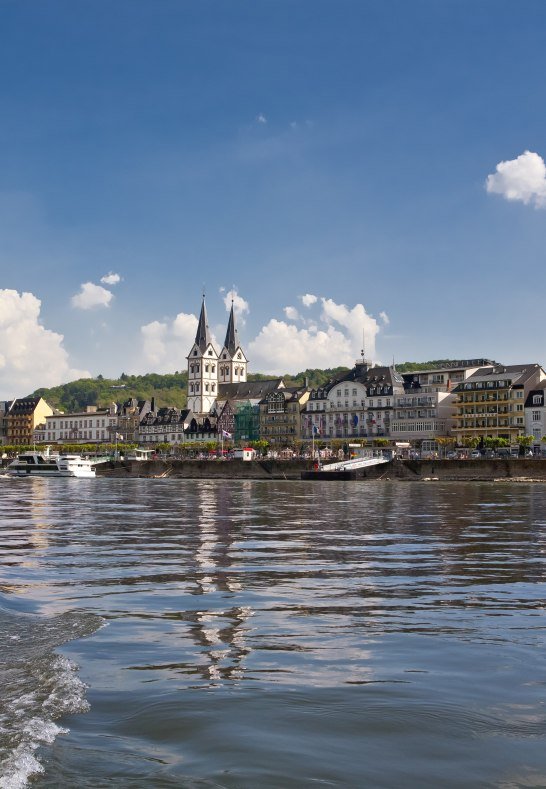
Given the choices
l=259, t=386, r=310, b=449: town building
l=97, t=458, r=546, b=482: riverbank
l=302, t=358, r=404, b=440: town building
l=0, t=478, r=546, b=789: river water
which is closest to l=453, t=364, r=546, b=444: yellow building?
l=302, t=358, r=404, b=440: town building

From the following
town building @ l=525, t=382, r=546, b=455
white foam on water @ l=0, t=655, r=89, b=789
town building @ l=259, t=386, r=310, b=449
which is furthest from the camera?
town building @ l=259, t=386, r=310, b=449

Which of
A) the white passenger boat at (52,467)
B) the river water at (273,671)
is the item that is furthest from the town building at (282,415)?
the river water at (273,671)

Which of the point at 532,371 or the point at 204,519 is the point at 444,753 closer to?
the point at 204,519

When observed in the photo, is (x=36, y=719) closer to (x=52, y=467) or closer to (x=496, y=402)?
(x=496, y=402)

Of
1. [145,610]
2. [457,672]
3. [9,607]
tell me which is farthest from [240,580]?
[457,672]

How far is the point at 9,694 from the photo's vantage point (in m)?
8.93

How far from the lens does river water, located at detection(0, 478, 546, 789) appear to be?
7.14 meters

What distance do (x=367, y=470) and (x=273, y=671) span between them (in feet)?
346

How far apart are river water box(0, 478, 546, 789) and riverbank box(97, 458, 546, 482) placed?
275ft

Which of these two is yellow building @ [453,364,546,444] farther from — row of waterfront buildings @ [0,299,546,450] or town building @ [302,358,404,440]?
town building @ [302,358,404,440]

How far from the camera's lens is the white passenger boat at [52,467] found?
139 metres

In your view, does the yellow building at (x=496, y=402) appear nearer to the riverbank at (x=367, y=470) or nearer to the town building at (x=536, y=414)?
the town building at (x=536, y=414)

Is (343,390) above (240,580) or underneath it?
above

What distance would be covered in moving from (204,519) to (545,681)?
3014cm
